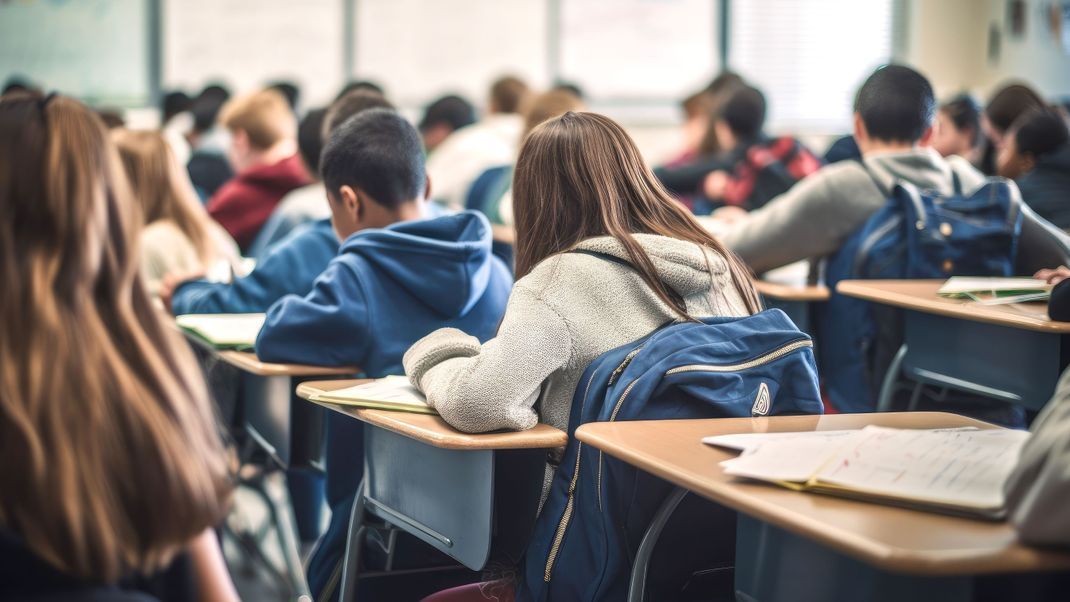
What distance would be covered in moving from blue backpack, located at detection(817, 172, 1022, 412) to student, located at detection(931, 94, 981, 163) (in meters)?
2.75

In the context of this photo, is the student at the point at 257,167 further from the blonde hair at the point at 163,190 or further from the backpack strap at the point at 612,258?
the backpack strap at the point at 612,258

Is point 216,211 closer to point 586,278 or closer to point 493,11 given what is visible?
point 586,278

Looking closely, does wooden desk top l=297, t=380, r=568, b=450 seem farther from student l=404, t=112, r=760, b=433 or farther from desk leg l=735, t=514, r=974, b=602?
desk leg l=735, t=514, r=974, b=602

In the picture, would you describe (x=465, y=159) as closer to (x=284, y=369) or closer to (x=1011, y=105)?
Answer: (x=1011, y=105)

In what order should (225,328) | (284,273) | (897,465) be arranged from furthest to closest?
1. (284,273)
2. (225,328)
3. (897,465)

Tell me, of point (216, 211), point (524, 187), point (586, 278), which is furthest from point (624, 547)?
point (216, 211)

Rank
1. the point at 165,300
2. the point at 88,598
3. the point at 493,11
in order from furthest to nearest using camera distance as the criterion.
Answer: the point at 493,11 → the point at 165,300 → the point at 88,598

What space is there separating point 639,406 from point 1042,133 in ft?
10.7

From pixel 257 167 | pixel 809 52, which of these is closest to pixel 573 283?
pixel 257 167

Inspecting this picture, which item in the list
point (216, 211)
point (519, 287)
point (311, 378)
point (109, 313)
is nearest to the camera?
point (109, 313)

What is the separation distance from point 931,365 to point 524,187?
1.27m

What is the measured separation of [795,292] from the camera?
3.29m

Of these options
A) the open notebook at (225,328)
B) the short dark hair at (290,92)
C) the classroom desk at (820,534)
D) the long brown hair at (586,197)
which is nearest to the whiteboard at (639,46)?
the short dark hair at (290,92)

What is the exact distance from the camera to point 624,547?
5.47ft
